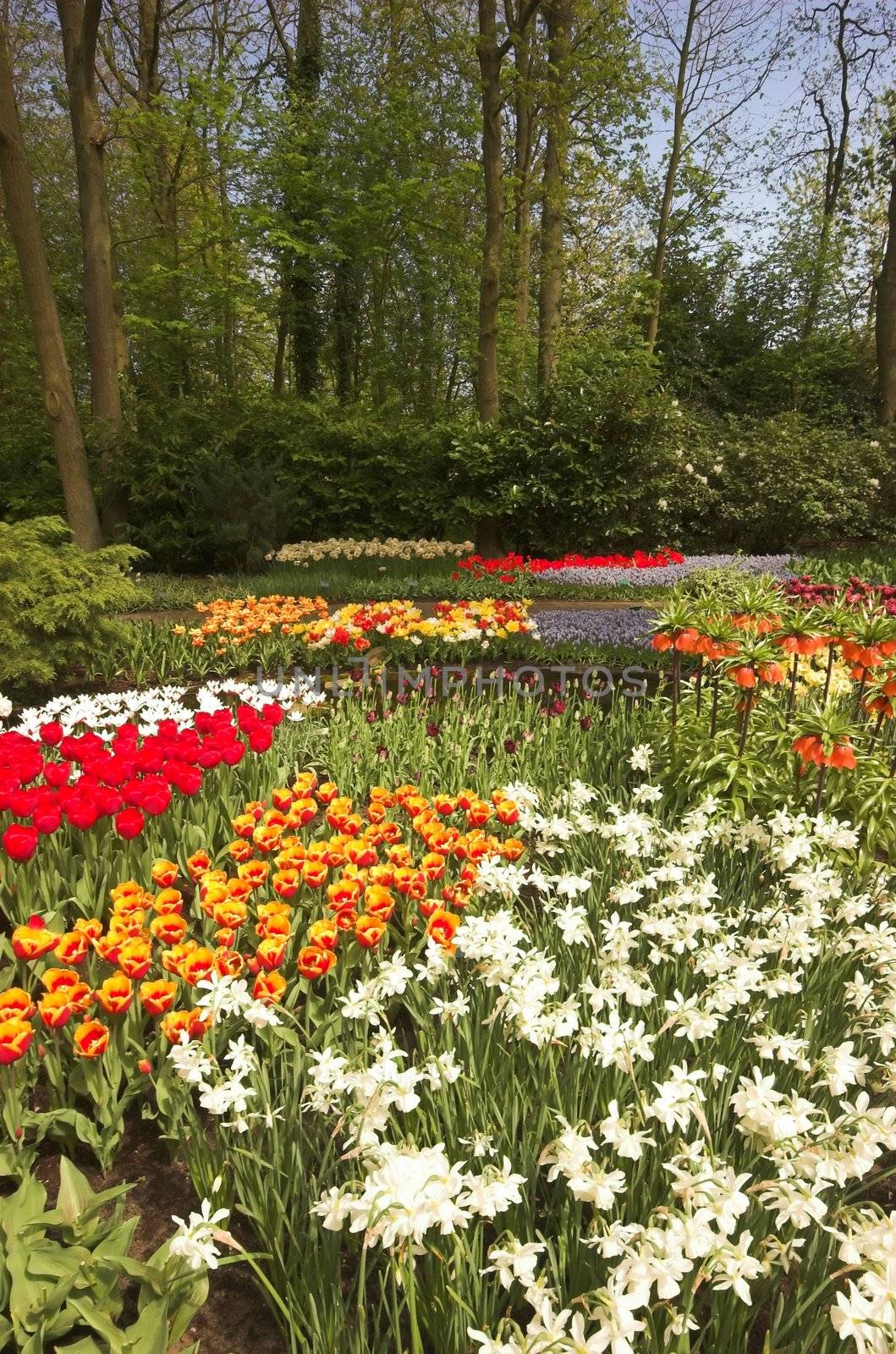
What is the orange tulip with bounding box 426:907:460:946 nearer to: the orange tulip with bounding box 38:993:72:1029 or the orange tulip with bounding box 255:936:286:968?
the orange tulip with bounding box 255:936:286:968

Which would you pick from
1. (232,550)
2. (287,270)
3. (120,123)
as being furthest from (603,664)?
(287,270)

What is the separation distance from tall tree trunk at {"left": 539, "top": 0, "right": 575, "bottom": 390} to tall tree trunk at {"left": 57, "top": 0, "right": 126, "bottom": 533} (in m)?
6.16

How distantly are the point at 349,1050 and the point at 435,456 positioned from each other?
38.3 ft

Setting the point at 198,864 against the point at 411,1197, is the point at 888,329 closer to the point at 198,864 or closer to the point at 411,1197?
the point at 198,864

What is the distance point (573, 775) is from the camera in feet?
11.4

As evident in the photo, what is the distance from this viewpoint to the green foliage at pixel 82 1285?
1.32 meters

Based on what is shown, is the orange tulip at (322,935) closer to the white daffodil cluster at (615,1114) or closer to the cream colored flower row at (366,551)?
the white daffodil cluster at (615,1114)

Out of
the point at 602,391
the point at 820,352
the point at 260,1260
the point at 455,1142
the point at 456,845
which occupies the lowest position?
the point at 260,1260

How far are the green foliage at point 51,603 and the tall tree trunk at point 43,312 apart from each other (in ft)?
15.0

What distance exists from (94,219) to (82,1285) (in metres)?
12.9

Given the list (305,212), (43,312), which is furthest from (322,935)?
(305,212)

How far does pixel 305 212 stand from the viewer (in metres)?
17.2

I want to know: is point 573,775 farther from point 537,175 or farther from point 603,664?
point 537,175

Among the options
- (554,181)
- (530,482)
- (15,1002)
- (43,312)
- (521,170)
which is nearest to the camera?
(15,1002)
